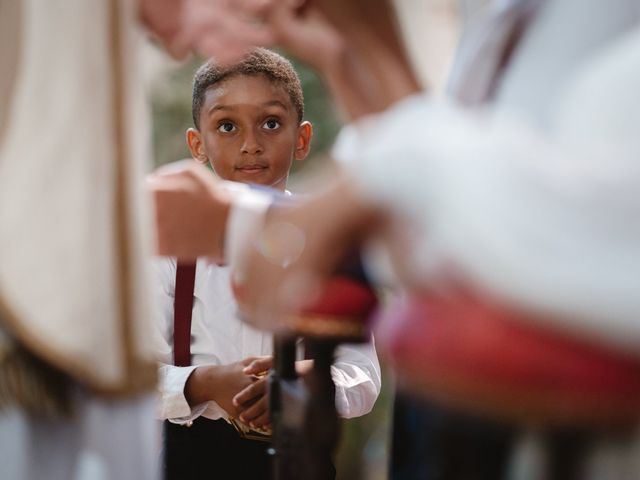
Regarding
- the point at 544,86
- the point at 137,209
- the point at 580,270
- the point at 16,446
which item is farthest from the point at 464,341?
the point at 16,446

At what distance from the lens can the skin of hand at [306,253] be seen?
2.26 ft

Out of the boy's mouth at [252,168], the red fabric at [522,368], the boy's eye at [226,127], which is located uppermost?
the boy's eye at [226,127]

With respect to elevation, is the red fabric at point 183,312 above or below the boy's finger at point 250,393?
above

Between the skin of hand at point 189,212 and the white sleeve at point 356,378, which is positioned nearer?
the skin of hand at point 189,212

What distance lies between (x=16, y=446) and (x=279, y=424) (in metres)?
0.35

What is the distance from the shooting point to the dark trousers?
5.67 ft

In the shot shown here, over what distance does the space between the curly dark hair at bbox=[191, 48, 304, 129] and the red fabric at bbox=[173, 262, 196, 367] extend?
403mm

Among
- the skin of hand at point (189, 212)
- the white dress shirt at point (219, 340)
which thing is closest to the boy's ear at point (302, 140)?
the white dress shirt at point (219, 340)

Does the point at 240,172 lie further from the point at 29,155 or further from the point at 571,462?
the point at 571,462

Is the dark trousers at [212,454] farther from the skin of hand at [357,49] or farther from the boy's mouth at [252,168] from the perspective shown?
the skin of hand at [357,49]

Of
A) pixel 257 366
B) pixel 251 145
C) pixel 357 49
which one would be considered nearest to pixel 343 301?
pixel 357 49

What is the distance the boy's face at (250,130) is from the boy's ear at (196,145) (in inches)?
2.5

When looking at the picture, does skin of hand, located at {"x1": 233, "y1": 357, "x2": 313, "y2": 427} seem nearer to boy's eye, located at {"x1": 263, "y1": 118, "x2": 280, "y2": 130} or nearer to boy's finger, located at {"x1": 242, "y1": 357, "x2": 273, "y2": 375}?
boy's finger, located at {"x1": 242, "y1": 357, "x2": 273, "y2": 375}

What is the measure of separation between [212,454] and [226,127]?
0.68 metres
